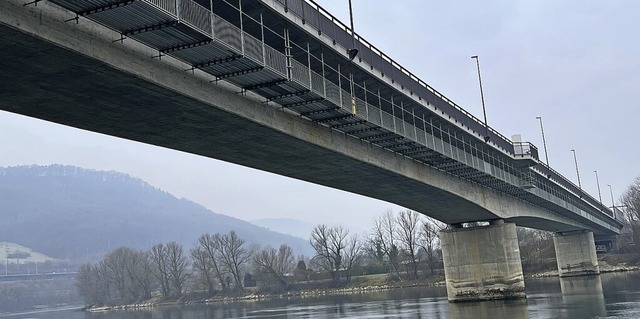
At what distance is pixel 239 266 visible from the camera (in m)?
132

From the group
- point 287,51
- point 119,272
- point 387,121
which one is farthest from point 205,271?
point 287,51

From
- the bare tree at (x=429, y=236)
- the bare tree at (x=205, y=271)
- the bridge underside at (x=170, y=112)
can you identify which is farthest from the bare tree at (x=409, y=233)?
the bridge underside at (x=170, y=112)

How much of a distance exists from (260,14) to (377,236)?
105429 mm

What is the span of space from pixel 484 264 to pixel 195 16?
124ft

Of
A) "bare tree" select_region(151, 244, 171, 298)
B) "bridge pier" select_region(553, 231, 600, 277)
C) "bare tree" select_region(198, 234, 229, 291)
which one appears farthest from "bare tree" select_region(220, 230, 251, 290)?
"bridge pier" select_region(553, 231, 600, 277)

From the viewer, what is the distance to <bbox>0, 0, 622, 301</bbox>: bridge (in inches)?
573

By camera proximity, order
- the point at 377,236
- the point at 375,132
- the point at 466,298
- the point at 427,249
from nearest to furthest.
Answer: the point at 375,132, the point at 466,298, the point at 427,249, the point at 377,236

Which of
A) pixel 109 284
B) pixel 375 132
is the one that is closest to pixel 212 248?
pixel 109 284

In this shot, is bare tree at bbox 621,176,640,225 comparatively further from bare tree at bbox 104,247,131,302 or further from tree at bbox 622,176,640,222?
bare tree at bbox 104,247,131,302

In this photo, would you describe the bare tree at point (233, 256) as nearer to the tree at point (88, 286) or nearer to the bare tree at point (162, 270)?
the bare tree at point (162, 270)

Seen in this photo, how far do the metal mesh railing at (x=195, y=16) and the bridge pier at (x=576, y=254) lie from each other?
8965 cm

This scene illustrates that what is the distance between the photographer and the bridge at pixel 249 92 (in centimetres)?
1455

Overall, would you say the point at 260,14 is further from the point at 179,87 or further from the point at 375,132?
the point at 375,132

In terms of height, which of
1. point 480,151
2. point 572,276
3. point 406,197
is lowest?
point 572,276
